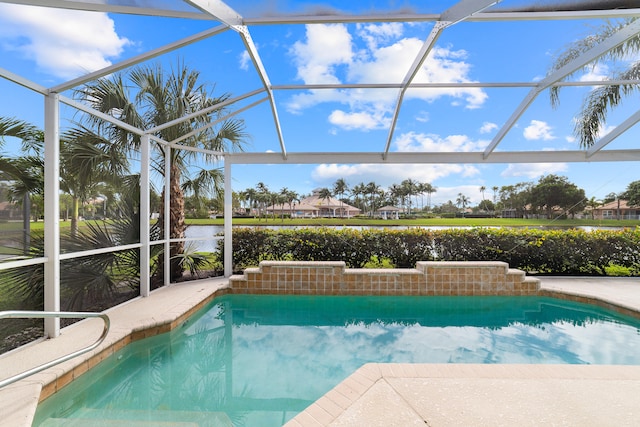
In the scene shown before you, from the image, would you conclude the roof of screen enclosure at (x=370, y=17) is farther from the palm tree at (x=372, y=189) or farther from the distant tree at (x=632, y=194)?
the palm tree at (x=372, y=189)

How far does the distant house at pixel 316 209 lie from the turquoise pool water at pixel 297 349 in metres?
3.44

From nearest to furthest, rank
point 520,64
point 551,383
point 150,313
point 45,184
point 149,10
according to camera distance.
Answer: point 551,383, point 149,10, point 45,184, point 150,313, point 520,64

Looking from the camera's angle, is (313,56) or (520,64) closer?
(313,56)

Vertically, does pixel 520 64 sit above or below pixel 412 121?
above

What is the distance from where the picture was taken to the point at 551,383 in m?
3.10

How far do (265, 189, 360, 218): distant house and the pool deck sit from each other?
6368mm

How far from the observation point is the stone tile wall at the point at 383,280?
7.37 m

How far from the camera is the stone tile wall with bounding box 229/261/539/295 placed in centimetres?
737

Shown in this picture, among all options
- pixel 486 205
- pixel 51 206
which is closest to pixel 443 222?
pixel 486 205

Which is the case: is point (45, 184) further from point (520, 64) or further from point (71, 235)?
point (520, 64)

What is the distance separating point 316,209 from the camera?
10328mm

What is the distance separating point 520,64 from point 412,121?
2.39 m

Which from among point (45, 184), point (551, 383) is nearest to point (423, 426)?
point (551, 383)

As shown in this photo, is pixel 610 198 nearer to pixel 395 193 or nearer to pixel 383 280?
pixel 395 193
